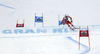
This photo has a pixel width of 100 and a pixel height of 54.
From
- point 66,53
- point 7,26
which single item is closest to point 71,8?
point 7,26

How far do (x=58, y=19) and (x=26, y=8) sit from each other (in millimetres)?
845

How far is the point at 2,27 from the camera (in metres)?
2.26

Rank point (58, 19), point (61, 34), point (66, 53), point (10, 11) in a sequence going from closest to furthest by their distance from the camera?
point (66, 53) < point (61, 34) < point (58, 19) < point (10, 11)

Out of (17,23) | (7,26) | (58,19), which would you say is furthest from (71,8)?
(7,26)

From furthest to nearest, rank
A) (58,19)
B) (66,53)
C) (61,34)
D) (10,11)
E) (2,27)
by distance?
(10,11) → (58,19) → (2,27) → (61,34) → (66,53)

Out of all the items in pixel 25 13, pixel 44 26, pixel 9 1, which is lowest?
pixel 44 26

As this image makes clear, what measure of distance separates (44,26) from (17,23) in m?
0.55

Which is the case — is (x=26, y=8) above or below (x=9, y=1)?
below

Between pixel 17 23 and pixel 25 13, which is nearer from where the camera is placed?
pixel 17 23

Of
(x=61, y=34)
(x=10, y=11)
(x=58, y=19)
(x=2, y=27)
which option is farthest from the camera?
(x=10, y=11)

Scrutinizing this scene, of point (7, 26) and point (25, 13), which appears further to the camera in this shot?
point (25, 13)

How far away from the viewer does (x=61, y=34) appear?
2029 mm

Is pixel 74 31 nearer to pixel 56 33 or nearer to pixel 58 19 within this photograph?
pixel 56 33

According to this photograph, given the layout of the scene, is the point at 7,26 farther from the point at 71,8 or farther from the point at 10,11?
the point at 71,8
